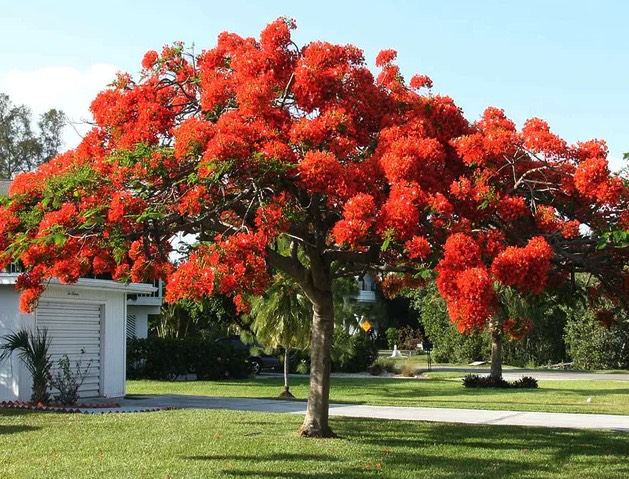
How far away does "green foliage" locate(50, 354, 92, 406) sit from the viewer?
62.6 ft

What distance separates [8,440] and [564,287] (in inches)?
321

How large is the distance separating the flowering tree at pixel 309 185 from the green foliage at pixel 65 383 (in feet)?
24.6

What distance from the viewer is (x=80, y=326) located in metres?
21.5

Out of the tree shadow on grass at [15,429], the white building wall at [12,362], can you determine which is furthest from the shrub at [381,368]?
the tree shadow on grass at [15,429]

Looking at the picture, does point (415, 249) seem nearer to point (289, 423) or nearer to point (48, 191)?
point (48, 191)

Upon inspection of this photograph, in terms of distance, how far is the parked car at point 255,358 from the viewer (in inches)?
1329

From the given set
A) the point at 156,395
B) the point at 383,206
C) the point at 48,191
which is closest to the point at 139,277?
the point at 48,191

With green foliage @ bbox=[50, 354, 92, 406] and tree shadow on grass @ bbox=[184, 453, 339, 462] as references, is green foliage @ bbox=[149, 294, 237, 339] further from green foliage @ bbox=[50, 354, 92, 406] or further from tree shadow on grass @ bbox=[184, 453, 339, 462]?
tree shadow on grass @ bbox=[184, 453, 339, 462]

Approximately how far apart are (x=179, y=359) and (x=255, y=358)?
5308 millimetres

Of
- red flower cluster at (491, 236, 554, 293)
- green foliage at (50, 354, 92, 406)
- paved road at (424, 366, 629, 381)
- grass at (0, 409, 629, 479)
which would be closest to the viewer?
red flower cluster at (491, 236, 554, 293)

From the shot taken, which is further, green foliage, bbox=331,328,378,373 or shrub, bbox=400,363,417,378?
green foliage, bbox=331,328,378,373

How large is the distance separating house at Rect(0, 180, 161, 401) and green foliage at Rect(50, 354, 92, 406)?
1.72 ft

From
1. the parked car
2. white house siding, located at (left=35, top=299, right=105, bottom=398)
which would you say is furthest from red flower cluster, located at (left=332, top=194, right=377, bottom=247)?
the parked car

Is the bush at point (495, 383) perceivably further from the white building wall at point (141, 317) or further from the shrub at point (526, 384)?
the white building wall at point (141, 317)
